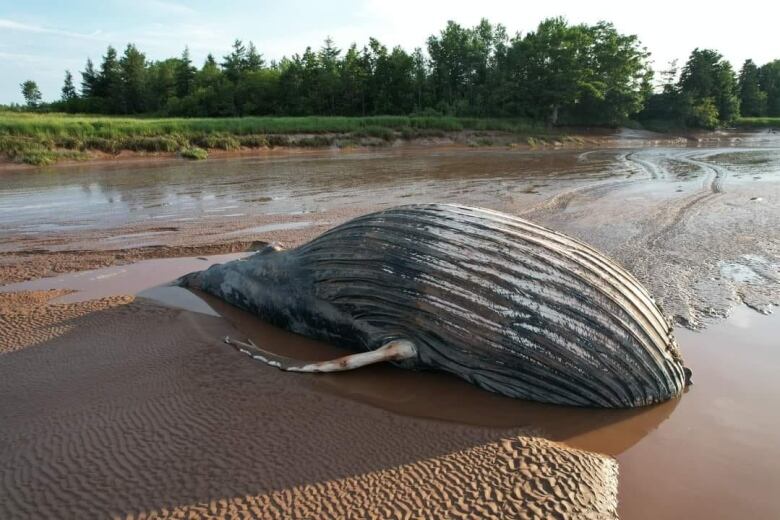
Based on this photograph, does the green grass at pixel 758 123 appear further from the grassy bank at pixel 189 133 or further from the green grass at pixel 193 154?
the green grass at pixel 193 154

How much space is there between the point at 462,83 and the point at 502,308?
228 ft

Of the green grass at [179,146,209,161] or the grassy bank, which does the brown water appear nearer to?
the green grass at [179,146,209,161]

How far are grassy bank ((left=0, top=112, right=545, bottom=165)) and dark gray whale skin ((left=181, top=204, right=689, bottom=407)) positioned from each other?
2567cm

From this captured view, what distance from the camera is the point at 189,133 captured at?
104 ft

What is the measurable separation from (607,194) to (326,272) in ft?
33.0

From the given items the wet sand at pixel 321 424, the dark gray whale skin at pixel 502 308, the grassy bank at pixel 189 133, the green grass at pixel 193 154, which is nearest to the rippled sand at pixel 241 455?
the wet sand at pixel 321 424

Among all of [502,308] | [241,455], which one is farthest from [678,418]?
[241,455]

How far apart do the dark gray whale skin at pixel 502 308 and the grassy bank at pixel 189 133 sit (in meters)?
25.7

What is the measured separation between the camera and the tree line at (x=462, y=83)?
53.4 m

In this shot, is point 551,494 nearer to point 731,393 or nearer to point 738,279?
point 731,393

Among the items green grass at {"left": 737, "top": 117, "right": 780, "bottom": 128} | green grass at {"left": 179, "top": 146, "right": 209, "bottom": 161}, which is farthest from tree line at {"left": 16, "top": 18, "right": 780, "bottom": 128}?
green grass at {"left": 179, "top": 146, "right": 209, "bottom": 161}

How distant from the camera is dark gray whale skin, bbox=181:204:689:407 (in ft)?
9.75

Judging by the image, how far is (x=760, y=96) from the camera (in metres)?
78.0

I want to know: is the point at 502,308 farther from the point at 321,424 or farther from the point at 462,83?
the point at 462,83
